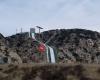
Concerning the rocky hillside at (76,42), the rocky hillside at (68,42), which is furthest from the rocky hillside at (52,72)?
the rocky hillside at (76,42)

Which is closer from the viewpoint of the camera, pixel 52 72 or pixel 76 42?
pixel 52 72

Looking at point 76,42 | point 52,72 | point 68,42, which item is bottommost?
Result: point 52,72

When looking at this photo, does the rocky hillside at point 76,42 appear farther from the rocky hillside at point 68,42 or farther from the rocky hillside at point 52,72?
the rocky hillside at point 52,72

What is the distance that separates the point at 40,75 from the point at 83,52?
323 ft

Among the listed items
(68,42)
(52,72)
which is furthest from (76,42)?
(52,72)

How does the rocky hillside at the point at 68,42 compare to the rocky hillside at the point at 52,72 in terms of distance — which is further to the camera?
the rocky hillside at the point at 68,42

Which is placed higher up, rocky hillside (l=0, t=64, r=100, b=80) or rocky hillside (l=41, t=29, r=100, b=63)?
rocky hillside (l=41, t=29, r=100, b=63)

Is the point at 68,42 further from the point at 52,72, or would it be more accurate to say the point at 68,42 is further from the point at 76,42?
the point at 52,72

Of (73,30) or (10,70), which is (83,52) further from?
(10,70)

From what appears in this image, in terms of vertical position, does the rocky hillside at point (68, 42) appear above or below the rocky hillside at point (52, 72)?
above

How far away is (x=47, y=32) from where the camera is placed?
167m

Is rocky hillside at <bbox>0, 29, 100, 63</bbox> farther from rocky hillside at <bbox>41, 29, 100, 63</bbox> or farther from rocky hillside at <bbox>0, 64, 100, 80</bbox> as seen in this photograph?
rocky hillside at <bbox>0, 64, 100, 80</bbox>

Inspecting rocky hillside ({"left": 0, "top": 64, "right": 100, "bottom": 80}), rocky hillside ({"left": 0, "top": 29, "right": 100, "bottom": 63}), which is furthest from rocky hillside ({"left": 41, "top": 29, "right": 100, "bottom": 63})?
rocky hillside ({"left": 0, "top": 64, "right": 100, "bottom": 80})

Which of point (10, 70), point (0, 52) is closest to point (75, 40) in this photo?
point (0, 52)
